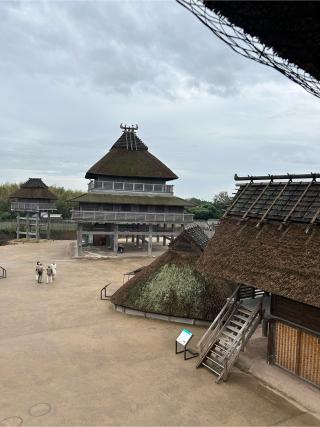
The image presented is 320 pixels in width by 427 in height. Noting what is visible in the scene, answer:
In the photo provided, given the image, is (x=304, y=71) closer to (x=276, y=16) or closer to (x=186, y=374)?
(x=276, y=16)

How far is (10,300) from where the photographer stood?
23016 millimetres

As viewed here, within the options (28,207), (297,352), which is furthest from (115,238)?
(297,352)

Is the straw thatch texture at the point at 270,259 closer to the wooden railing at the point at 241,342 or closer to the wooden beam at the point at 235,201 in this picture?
the wooden beam at the point at 235,201

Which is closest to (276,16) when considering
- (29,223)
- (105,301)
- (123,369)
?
(123,369)

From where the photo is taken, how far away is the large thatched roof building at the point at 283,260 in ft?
39.6

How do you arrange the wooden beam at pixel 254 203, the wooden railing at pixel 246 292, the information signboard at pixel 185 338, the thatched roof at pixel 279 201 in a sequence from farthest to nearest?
the wooden beam at pixel 254 203 → the wooden railing at pixel 246 292 → the information signboard at pixel 185 338 → the thatched roof at pixel 279 201

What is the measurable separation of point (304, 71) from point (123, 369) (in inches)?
496

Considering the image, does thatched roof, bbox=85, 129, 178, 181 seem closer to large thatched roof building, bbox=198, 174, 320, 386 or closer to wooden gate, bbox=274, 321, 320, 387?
large thatched roof building, bbox=198, 174, 320, 386

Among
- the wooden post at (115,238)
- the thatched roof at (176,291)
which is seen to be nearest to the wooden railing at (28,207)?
the wooden post at (115,238)

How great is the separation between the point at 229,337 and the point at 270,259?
378 centimetres

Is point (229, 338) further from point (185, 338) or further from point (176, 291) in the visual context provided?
point (176, 291)

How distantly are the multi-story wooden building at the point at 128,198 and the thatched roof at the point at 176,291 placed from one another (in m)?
20.2

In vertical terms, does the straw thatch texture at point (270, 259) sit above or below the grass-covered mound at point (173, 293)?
above

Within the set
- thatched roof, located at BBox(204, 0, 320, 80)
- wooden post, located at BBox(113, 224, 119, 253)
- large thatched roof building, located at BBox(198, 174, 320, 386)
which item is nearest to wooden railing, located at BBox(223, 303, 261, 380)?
large thatched roof building, located at BBox(198, 174, 320, 386)
